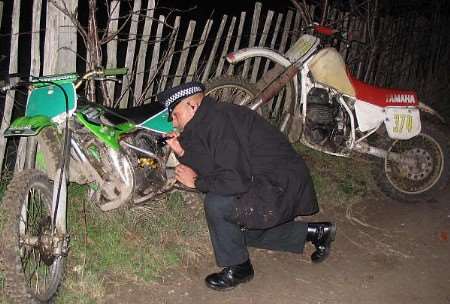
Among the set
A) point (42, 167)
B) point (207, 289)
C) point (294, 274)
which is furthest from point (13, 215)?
point (294, 274)

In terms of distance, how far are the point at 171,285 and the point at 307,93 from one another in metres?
2.37

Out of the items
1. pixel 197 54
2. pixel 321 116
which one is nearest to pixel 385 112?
pixel 321 116

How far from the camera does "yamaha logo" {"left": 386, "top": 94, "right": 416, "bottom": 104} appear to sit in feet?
16.0

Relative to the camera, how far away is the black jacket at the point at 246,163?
2994 mm

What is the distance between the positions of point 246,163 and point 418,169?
2.74 m

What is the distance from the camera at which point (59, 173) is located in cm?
286

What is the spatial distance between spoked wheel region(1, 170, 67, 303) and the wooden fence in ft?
1.84

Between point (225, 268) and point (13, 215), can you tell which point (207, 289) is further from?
point (13, 215)

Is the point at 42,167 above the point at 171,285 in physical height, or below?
above

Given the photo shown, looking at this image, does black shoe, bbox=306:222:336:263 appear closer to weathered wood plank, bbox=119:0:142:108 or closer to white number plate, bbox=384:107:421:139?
white number plate, bbox=384:107:421:139

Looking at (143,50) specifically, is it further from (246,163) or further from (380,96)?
(380,96)

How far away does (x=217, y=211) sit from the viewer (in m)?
3.17

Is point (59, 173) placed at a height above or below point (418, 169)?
above

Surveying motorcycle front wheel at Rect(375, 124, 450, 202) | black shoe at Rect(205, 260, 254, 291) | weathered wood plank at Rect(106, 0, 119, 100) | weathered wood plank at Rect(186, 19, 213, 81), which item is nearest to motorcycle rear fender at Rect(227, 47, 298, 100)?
weathered wood plank at Rect(186, 19, 213, 81)
